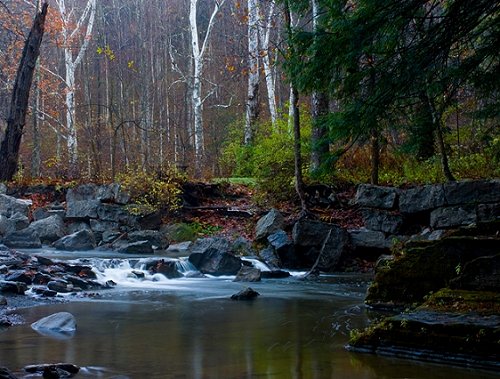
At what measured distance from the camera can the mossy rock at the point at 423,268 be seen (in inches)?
276

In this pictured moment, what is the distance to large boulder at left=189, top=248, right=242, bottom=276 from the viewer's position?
486 inches

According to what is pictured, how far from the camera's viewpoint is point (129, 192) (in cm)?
1806

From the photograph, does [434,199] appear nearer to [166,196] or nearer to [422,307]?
[422,307]

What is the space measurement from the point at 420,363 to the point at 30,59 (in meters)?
18.7

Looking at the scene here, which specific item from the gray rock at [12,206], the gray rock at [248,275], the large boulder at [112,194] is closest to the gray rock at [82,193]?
the large boulder at [112,194]

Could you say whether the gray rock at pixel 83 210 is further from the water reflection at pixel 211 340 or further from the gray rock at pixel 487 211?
the gray rock at pixel 487 211

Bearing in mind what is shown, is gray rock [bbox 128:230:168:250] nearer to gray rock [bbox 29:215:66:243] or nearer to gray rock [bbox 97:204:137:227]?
gray rock [bbox 97:204:137:227]

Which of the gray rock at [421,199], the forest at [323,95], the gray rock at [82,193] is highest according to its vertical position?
the forest at [323,95]

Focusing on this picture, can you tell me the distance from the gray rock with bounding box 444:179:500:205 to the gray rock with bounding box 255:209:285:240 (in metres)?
3.92

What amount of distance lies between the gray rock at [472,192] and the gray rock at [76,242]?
29.3 ft

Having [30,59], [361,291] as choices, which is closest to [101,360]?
[361,291]

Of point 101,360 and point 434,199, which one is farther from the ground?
point 434,199

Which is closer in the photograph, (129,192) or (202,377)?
(202,377)

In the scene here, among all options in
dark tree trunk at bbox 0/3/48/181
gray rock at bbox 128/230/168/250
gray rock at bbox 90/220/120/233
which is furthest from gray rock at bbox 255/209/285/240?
dark tree trunk at bbox 0/3/48/181
